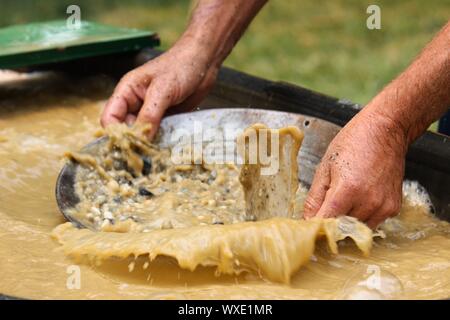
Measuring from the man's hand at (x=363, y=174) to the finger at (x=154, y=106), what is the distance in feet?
3.22

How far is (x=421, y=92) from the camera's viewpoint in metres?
2.12

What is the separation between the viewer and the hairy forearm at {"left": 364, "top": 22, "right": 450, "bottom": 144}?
2.10m

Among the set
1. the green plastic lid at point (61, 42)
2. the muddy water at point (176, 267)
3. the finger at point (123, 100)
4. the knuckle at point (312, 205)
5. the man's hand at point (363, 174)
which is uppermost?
the green plastic lid at point (61, 42)

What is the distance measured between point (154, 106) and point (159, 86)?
0.09 metres

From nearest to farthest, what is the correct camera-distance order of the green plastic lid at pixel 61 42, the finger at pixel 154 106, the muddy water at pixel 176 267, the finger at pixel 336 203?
the muddy water at pixel 176 267 < the finger at pixel 336 203 < the finger at pixel 154 106 < the green plastic lid at pixel 61 42

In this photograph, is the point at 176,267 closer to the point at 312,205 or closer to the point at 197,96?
the point at 312,205

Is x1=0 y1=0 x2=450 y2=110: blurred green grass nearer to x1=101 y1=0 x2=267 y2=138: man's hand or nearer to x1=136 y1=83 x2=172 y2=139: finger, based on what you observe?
x1=101 y1=0 x2=267 y2=138: man's hand

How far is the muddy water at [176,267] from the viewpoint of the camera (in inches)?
72.7

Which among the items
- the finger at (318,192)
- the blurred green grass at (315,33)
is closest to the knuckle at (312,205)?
the finger at (318,192)

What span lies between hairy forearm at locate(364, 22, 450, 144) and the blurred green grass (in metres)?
3.59

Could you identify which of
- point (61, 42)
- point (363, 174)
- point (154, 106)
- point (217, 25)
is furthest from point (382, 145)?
point (61, 42)

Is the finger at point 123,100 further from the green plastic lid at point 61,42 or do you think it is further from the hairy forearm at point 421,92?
the hairy forearm at point 421,92

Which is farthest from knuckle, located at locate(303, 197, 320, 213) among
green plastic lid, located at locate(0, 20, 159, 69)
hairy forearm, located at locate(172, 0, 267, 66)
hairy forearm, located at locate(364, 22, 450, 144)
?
green plastic lid, located at locate(0, 20, 159, 69)
